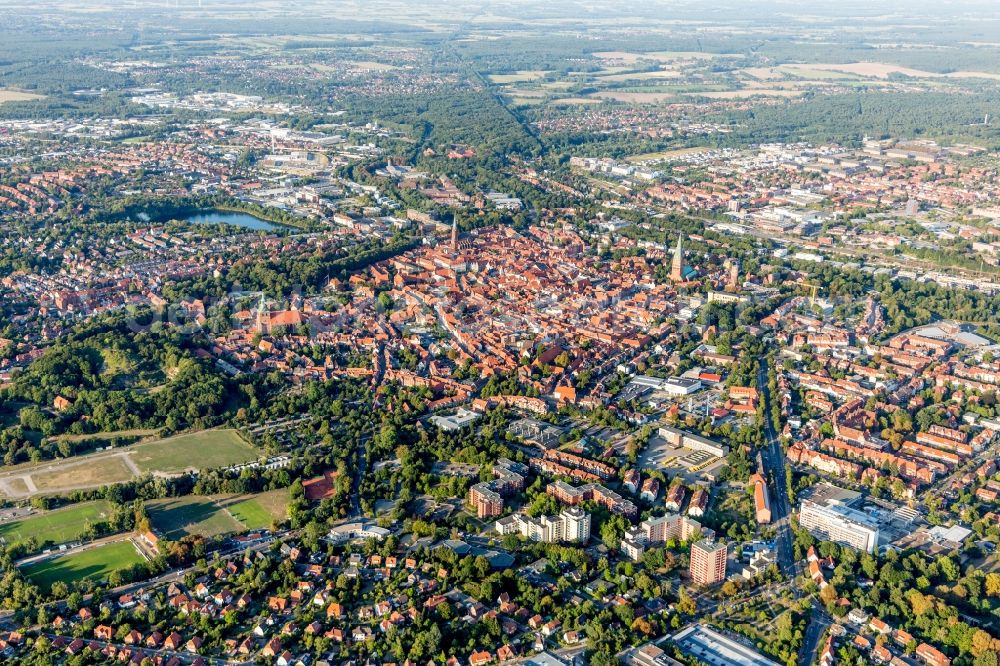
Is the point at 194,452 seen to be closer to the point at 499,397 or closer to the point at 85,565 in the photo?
the point at 85,565

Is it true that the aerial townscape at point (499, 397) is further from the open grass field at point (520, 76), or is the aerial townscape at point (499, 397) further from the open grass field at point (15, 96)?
the open grass field at point (520, 76)

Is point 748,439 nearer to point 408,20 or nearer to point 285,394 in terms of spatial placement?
point 285,394

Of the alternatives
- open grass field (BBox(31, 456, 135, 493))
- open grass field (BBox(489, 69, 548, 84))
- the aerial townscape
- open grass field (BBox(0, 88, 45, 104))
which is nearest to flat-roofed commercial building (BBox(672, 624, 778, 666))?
the aerial townscape

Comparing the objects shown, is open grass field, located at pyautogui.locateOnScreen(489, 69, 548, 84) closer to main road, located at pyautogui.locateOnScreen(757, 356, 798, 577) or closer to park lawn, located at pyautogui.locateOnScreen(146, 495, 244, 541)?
main road, located at pyautogui.locateOnScreen(757, 356, 798, 577)

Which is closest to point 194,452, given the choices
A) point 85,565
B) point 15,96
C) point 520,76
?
point 85,565

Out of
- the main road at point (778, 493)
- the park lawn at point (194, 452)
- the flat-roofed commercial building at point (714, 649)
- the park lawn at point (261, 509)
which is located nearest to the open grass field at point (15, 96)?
the park lawn at point (194, 452)

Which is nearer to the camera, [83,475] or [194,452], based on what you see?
[83,475]

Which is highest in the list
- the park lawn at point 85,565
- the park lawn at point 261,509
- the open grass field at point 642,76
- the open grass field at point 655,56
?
the open grass field at point 655,56
